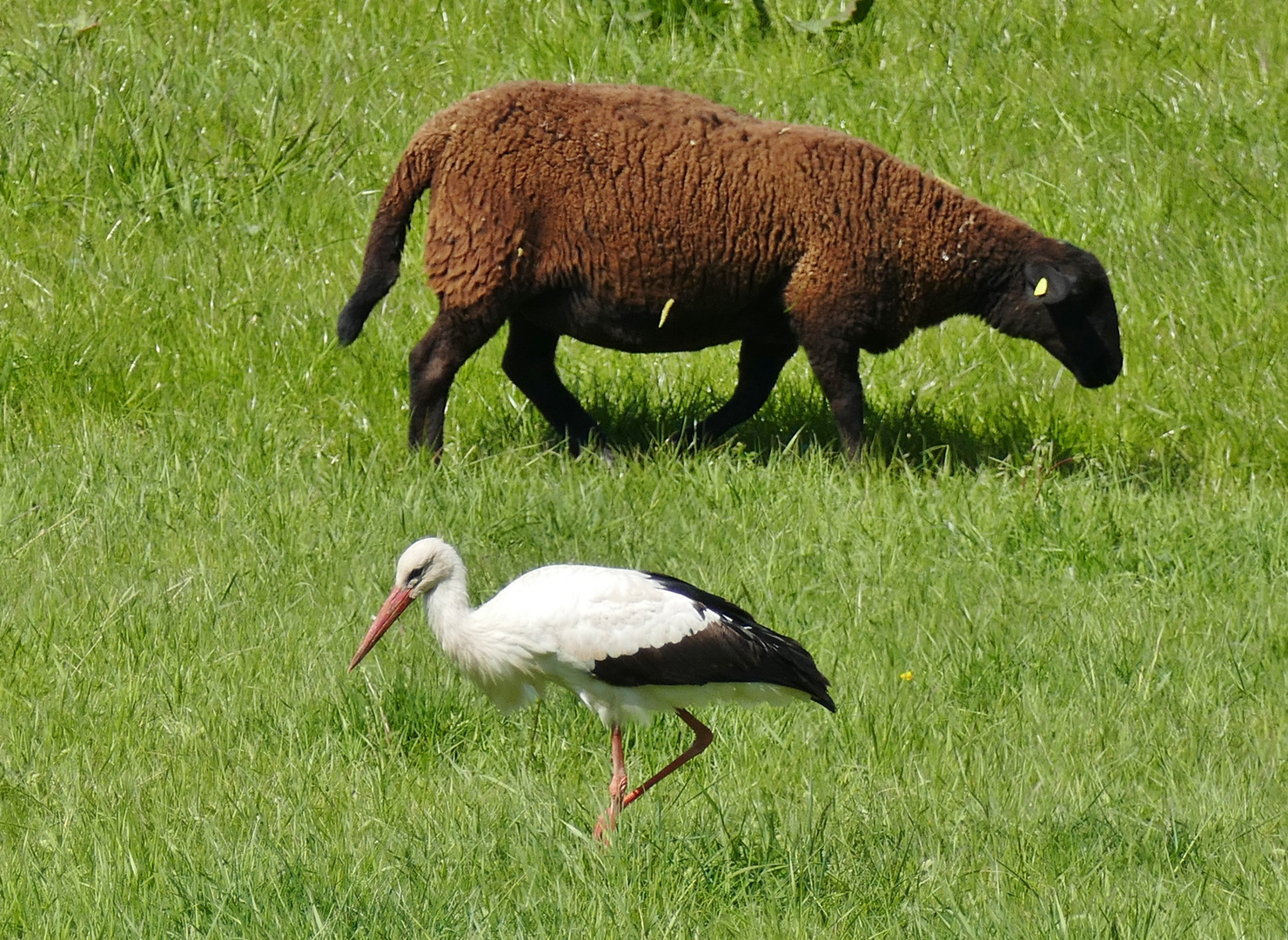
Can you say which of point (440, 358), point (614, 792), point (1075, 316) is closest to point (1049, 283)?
point (1075, 316)

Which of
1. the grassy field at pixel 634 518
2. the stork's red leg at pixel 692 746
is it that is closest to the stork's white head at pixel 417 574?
the grassy field at pixel 634 518

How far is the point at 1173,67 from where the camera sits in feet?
32.2

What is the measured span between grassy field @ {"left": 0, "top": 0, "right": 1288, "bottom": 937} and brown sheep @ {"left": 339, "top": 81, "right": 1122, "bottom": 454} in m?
0.46

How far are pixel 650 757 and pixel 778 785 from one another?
1.50 ft

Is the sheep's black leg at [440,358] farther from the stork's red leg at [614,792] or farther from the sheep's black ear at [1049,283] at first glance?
the stork's red leg at [614,792]

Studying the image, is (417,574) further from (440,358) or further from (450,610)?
(440,358)

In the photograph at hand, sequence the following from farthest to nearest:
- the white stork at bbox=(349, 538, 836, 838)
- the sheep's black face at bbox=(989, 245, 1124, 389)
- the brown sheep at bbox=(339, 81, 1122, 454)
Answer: the sheep's black face at bbox=(989, 245, 1124, 389)
the brown sheep at bbox=(339, 81, 1122, 454)
the white stork at bbox=(349, 538, 836, 838)

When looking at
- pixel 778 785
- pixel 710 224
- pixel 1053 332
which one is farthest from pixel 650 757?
pixel 1053 332

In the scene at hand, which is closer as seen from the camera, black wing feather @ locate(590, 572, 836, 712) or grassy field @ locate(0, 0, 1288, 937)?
grassy field @ locate(0, 0, 1288, 937)

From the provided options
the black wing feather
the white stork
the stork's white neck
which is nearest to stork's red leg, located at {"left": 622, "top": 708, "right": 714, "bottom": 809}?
the white stork

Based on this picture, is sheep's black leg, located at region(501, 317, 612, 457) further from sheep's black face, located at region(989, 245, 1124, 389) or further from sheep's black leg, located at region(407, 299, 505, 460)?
sheep's black face, located at region(989, 245, 1124, 389)

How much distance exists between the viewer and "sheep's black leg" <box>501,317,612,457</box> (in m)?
7.12

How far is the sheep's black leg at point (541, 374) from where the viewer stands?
7117 mm

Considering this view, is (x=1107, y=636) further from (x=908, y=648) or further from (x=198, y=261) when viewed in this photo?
(x=198, y=261)
